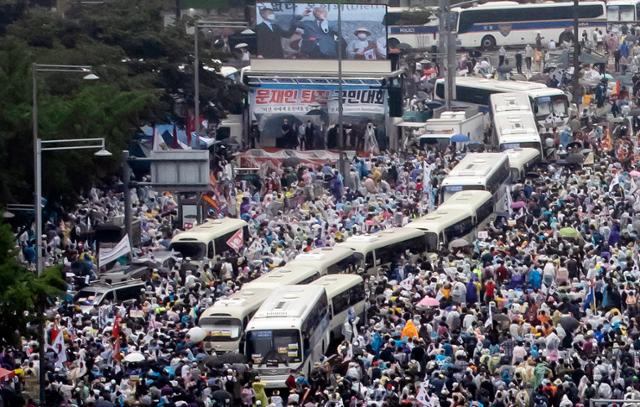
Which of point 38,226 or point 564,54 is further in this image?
point 564,54

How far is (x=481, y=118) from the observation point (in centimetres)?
7219

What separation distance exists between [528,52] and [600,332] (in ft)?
170

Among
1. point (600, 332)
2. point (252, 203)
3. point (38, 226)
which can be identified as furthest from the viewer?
point (252, 203)

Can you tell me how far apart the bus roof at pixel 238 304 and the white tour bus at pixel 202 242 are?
24.6ft

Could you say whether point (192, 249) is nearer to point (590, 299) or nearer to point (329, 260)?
point (329, 260)

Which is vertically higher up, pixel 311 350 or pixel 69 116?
pixel 69 116

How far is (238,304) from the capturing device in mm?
41312

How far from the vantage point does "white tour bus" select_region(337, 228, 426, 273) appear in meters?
48.4

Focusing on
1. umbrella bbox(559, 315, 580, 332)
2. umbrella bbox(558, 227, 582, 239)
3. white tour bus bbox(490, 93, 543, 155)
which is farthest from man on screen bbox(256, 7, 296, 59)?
umbrella bbox(559, 315, 580, 332)

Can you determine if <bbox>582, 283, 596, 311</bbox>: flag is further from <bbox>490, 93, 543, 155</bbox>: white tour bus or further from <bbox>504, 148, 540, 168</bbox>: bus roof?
<bbox>490, 93, 543, 155</bbox>: white tour bus

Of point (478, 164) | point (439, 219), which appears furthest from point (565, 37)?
point (439, 219)

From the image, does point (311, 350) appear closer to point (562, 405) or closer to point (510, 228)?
point (562, 405)

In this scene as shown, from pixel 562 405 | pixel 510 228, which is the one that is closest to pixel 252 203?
pixel 510 228

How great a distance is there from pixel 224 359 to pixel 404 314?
4.23m
